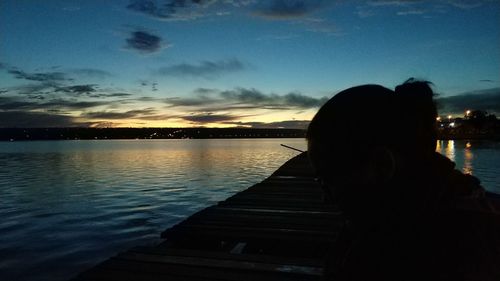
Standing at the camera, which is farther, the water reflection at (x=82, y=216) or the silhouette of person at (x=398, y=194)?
the water reflection at (x=82, y=216)

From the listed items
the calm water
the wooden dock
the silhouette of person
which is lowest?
the calm water

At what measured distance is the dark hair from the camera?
1.49 m

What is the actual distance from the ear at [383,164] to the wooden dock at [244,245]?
185cm

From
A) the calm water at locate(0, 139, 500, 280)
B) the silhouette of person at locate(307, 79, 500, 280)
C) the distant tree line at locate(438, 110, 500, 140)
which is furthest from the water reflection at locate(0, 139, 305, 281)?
the distant tree line at locate(438, 110, 500, 140)

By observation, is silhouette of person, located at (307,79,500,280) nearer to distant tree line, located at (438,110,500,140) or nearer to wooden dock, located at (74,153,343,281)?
wooden dock, located at (74,153,343,281)

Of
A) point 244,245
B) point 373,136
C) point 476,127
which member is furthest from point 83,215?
point 476,127

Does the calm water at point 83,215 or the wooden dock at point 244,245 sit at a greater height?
the wooden dock at point 244,245

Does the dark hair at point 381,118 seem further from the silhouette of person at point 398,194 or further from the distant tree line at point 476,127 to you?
the distant tree line at point 476,127

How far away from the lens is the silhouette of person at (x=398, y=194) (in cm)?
136

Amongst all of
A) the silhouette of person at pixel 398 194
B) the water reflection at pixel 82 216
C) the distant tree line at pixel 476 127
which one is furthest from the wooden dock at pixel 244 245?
the distant tree line at pixel 476 127

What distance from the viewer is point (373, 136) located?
1.50m

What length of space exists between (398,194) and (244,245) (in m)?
7.85

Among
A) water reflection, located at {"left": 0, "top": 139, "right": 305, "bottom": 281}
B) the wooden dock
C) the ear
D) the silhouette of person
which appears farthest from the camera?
water reflection, located at {"left": 0, "top": 139, "right": 305, "bottom": 281}

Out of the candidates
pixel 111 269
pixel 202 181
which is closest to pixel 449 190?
pixel 111 269
